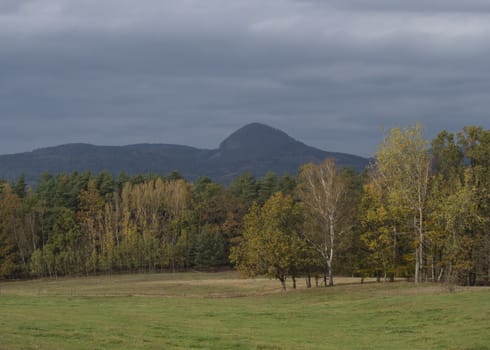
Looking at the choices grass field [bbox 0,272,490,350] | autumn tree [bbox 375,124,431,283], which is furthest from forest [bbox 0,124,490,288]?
grass field [bbox 0,272,490,350]

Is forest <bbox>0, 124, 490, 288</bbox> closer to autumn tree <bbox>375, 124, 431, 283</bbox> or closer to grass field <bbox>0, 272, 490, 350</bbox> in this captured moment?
autumn tree <bbox>375, 124, 431, 283</bbox>

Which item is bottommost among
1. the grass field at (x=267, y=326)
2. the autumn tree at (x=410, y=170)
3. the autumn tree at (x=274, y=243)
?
the grass field at (x=267, y=326)

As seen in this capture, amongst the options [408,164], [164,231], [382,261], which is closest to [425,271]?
[382,261]

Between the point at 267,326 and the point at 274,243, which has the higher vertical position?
the point at 274,243

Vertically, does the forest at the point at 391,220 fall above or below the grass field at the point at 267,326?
above

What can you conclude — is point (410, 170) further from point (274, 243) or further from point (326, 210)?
point (274, 243)

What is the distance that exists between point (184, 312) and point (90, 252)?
77388 millimetres

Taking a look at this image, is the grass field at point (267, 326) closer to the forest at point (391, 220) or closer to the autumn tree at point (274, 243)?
the forest at point (391, 220)

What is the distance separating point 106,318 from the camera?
3192 cm

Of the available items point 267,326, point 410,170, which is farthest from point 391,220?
point 267,326

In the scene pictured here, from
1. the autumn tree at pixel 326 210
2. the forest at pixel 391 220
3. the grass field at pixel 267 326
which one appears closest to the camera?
the grass field at pixel 267 326

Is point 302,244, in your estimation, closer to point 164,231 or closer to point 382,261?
point 382,261

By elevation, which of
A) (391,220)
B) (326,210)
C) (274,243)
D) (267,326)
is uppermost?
(326,210)

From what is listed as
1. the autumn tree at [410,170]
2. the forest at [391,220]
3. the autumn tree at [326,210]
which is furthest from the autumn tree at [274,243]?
the autumn tree at [410,170]
